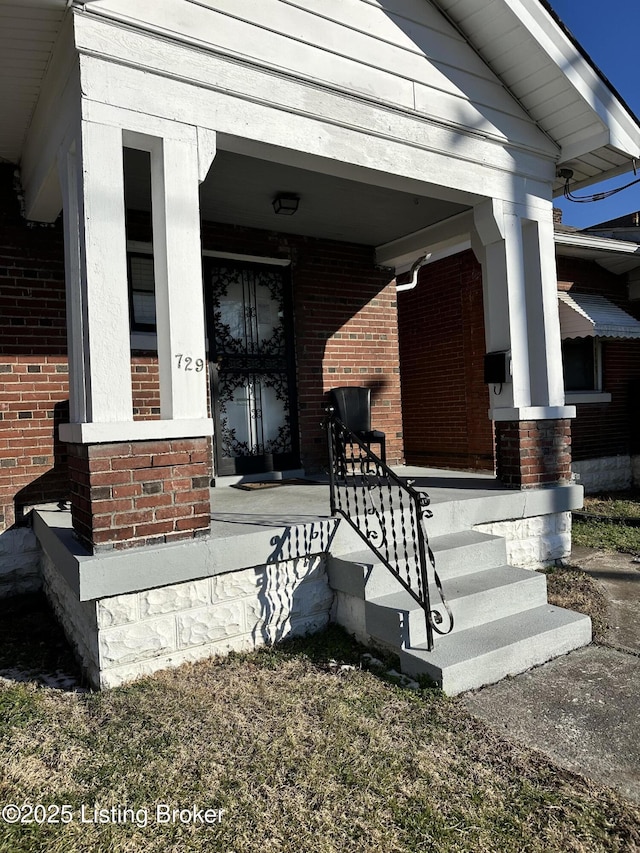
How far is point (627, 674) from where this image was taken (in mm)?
3121

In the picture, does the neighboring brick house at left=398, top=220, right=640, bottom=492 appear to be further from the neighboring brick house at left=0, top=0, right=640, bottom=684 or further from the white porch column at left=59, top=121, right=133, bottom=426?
the white porch column at left=59, top=121, right=133, bottom=426

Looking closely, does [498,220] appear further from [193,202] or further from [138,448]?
[138,448]

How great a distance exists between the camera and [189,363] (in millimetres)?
3422

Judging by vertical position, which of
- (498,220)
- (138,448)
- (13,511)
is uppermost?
(498,220)

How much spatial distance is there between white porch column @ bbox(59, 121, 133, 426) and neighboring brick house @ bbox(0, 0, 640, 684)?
1 cm

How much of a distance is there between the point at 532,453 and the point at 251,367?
289 cm

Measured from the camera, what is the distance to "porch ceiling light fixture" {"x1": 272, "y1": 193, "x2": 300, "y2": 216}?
533cm

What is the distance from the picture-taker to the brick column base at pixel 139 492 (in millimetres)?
3105

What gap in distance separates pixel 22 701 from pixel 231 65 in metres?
3.76

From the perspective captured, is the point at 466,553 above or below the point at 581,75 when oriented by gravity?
below

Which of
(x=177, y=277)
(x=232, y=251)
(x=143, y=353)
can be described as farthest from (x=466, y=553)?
(x=232, y=251)

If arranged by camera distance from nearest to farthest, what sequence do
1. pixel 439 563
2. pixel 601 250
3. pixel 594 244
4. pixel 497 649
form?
1. pixel 497 649
2. pixel 439 563
3. pixel 594 244
4. pixel 601 250

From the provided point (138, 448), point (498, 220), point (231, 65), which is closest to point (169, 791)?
point (138, 448)

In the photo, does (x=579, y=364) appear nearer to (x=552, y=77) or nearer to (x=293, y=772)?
(x=552, y=77)
